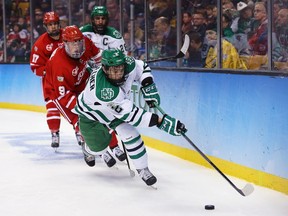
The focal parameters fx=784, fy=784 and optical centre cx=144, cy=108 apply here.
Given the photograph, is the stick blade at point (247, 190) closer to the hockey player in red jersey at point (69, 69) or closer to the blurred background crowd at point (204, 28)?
the blurred background crowd at point (204, 28)

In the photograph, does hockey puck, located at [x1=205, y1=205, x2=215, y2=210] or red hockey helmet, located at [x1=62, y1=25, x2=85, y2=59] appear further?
red hockey helmet, located at [x1=62, y1=25, x2=85, y2=59]

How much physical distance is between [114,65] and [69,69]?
5.36 ft

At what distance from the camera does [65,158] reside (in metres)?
6.74

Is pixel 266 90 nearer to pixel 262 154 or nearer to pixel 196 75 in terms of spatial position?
pixel 262 154

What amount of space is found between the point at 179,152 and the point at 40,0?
Answer: 561cm

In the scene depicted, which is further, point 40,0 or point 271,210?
point 40,0

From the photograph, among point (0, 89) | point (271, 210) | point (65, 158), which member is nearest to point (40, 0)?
point (0, 89)

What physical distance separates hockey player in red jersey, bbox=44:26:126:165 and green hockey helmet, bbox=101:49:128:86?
1405 mm

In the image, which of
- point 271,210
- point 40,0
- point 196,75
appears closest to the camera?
point 271,210

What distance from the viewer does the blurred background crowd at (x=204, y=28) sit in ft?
17.5

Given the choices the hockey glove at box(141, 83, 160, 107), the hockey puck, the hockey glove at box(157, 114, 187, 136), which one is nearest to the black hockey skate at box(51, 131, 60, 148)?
the hockey glove at box(141, 83, 160, 107)

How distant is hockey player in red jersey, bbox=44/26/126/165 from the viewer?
635 cm

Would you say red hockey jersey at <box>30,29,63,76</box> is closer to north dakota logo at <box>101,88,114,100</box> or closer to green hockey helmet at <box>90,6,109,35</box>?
green hockey helmet at <box>90,6,109,35</box>

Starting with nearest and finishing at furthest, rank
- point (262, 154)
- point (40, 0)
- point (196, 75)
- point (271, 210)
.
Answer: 1. point (271, 210)
2. point (262, 154)
3. point (196, 75)
4. point (40, 0)
